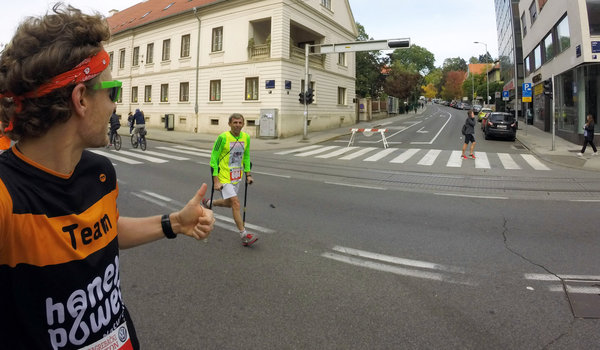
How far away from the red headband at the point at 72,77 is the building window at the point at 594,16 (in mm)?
22731

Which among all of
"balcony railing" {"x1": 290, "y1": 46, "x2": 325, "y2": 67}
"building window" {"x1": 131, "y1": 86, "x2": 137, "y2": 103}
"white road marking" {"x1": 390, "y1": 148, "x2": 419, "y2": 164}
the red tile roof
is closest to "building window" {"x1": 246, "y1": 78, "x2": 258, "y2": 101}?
"balcony railing" {"x1": 290, "y1": 46, "x2": 325, "y2": 67}

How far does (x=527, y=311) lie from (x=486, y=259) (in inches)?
50.9

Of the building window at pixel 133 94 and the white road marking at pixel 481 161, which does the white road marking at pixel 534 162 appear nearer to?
the white road marking at pixel 481 161

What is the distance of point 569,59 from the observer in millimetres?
19406

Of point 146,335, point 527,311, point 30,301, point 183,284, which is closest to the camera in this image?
point 30,301

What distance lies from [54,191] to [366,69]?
50.3m

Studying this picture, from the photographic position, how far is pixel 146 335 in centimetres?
276

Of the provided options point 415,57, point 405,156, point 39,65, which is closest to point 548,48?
point 405,156

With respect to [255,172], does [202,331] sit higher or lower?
lower

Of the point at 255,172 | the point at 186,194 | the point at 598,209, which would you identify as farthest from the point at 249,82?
the point at 598,209

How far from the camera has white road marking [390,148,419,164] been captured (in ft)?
48.3

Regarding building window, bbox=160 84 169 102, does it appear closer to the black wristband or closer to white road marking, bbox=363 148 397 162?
white road marking, bbox=363 148 397 162

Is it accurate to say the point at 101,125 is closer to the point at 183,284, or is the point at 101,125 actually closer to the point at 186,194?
the point at 183,284

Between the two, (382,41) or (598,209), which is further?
(382,41)
